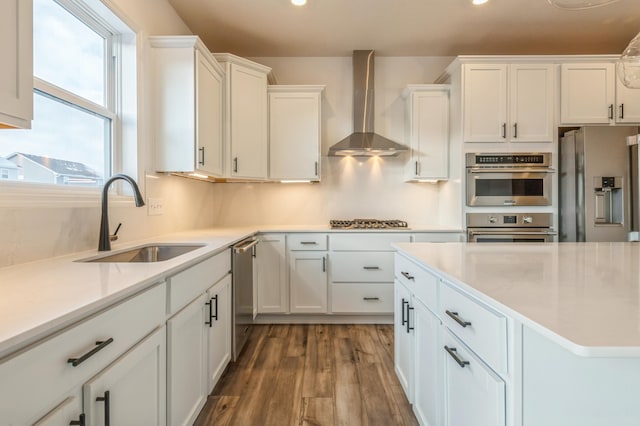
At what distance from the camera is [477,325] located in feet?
3.13

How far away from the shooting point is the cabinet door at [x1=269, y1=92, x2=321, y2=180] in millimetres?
3248

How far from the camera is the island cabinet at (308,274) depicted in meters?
2.98

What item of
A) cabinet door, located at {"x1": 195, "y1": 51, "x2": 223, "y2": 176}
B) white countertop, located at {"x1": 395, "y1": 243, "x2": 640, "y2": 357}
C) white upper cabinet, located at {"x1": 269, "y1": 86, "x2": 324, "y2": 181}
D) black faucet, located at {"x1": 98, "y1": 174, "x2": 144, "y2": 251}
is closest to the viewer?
white countertop, located at {"x1": 395, "y1": 243, "x2": 640, "y2": 357}

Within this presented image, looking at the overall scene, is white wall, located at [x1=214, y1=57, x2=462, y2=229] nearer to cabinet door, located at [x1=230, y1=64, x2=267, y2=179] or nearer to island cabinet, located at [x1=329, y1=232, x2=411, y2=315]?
cabinet door, located at [x1=230, y1=64, x2=267, y2=179]

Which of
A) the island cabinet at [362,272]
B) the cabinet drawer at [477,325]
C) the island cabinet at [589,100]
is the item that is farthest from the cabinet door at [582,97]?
the cabinet drawer at [477,325]

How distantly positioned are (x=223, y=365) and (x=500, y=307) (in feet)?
5.77

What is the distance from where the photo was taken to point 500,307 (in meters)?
0.78

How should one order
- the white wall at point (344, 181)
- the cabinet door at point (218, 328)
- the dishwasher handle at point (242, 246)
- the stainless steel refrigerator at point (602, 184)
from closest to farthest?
the cabinet door at point (218, 328) < the dishwasher handle at point (242, 246) < the stainless steel refrigerator at point (602, 184) < the white wall at point (344, 181)

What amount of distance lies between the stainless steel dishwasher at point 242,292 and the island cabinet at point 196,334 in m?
0.10

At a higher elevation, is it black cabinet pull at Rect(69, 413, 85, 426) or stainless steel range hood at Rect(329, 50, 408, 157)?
stainless steel range hood at Rect(329, 50, 408, 157)

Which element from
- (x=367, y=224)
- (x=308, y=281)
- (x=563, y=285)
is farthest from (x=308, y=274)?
(x=563, y=285)

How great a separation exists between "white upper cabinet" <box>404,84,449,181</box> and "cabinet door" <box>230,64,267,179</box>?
1527 mm

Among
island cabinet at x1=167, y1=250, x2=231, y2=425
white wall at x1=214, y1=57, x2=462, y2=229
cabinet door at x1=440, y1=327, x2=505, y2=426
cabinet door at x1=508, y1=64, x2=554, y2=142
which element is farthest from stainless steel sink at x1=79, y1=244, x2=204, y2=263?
cabinet door at x1=508, y1=64, x2=554, y2=142

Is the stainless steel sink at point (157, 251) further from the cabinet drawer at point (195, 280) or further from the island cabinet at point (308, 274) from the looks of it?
the island cabinet at point (308, 274)
